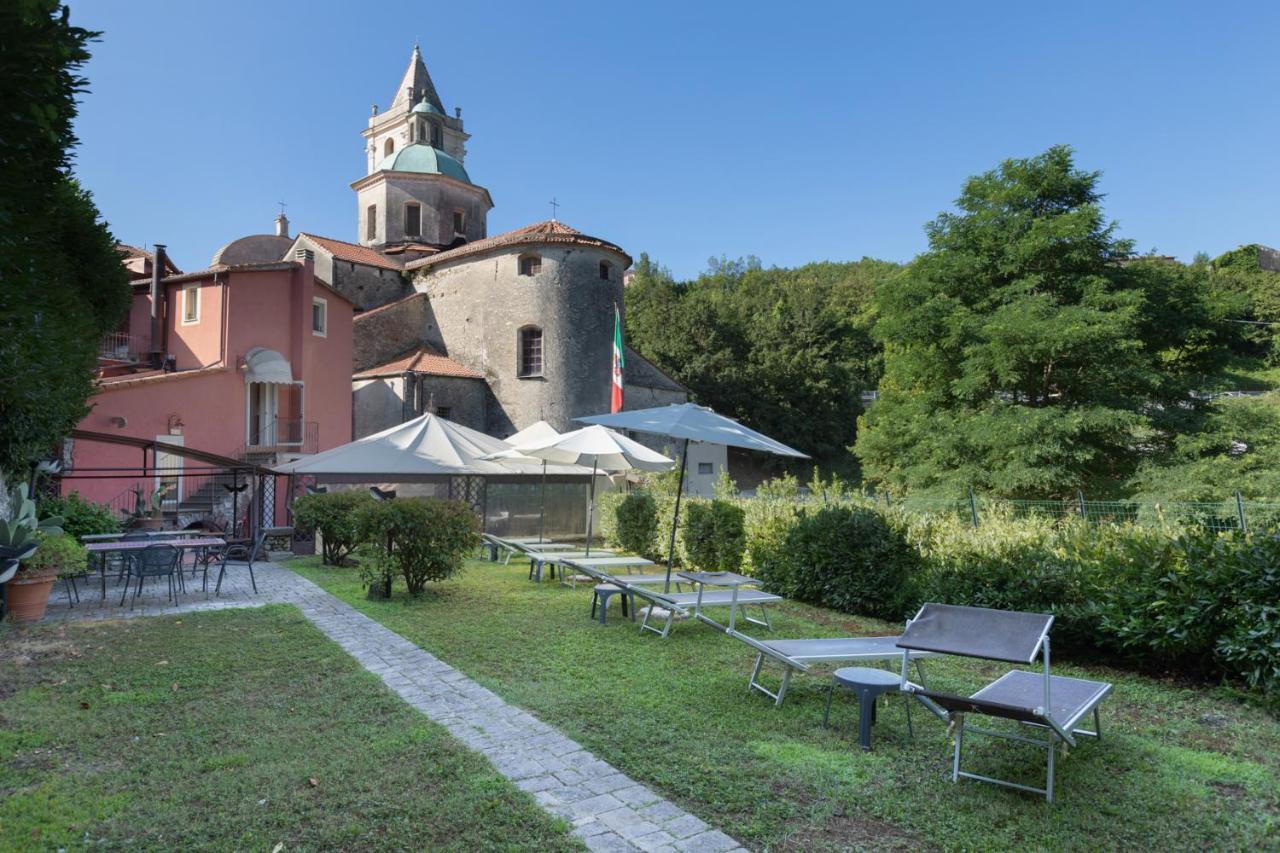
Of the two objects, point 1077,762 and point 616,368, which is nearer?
point 1077,762

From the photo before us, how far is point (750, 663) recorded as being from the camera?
641 cm

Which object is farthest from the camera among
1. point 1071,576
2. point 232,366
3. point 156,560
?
point 232,366

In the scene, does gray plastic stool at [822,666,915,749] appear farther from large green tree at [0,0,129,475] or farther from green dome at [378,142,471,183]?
green dome at [378,142,471,183]

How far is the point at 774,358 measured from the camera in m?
45.2

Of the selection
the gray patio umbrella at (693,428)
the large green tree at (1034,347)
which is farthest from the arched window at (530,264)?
the gray patio umbrella at (693,428)

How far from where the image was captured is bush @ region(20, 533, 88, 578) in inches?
311

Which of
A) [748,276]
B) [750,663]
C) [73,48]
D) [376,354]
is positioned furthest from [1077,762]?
[748,276]

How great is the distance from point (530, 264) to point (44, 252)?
23722mm

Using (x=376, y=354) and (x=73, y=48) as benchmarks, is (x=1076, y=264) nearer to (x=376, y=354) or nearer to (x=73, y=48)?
(x=73, y=48)

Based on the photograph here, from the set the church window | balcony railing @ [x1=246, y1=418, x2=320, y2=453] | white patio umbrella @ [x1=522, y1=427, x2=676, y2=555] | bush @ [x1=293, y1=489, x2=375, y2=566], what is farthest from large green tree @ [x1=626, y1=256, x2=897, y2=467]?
bush @ [x1=293, y1=489, x2=375, y2=566]

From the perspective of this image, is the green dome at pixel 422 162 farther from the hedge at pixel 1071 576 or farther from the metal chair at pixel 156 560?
the hedge at pixel 1071 576

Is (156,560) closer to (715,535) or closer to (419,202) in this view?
(715,535)

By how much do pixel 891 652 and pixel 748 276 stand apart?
60762mm

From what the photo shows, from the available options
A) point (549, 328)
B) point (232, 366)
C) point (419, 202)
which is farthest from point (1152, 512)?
point (419, 202)
